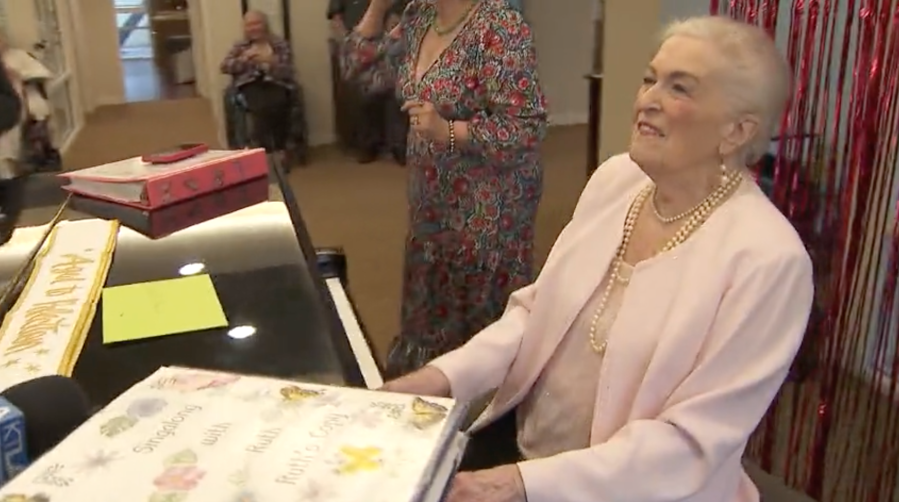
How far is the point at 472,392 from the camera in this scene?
139cm

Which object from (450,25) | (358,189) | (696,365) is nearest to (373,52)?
(450,25)

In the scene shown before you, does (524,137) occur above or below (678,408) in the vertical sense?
above

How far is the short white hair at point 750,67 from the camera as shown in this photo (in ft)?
3.93

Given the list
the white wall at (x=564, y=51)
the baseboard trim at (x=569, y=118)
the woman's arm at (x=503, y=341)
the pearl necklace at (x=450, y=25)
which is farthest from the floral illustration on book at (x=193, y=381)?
the baseboard trim at (x=569, y=118)

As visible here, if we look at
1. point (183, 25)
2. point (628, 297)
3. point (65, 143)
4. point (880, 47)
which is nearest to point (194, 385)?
point (628, 297)

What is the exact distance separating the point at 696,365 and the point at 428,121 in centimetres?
101

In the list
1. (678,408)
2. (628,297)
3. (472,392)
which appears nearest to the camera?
(678,408)

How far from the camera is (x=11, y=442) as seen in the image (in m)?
0.68

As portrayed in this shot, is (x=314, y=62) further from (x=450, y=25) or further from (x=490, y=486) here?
(x=490, y=486)

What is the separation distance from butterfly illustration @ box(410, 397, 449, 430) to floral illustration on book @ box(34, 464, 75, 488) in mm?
248

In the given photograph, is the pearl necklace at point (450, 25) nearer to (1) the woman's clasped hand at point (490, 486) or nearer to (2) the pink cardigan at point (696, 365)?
(2) the pink cardigan at point (696, 365)

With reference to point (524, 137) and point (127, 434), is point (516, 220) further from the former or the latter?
point (127, 434)

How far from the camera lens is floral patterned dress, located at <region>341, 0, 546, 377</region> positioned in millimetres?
2033

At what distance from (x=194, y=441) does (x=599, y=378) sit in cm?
70
